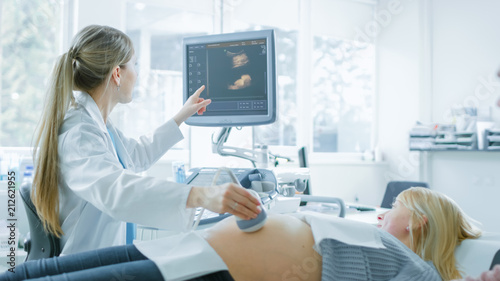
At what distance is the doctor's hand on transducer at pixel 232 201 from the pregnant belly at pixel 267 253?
0.09 m

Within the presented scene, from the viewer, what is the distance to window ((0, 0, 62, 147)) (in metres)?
3.12

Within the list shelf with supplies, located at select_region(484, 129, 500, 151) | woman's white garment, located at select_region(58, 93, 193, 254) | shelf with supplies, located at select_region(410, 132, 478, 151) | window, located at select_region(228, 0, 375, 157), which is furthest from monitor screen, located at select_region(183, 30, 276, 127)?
shelf with supplies, located at select_region(410, 132, 478, 151)

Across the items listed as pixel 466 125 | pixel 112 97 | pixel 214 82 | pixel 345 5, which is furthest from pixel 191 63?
pixel 345 5

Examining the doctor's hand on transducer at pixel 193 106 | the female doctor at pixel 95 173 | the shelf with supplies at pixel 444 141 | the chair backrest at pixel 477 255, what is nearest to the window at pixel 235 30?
the doctor's hand on transducer at pixel 193 106

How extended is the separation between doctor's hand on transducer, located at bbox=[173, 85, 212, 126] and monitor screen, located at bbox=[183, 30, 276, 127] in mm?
45

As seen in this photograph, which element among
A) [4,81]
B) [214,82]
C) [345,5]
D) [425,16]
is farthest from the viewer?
[345,5]

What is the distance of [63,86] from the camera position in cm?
138

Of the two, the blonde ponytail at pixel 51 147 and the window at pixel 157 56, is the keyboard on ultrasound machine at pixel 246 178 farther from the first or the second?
the window at pixel 157 56

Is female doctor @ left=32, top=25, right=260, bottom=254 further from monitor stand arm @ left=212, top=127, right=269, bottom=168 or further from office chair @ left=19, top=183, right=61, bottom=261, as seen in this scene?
monitor stand arm @ left=212, top=127, right=269, bottom=168

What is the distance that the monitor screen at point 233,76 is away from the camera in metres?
1.83

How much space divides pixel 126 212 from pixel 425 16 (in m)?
4.14

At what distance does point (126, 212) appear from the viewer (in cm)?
114

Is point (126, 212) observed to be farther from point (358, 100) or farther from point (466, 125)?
point (358, 100)

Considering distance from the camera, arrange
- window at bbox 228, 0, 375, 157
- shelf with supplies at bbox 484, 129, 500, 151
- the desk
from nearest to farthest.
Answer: the desk
shelf with supplies at bbox 484, 129, 500, 151
window at bbox 228, 0, 375, 157
